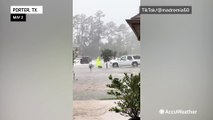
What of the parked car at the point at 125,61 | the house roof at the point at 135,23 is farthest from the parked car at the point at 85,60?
the house roof at the point at 135,23

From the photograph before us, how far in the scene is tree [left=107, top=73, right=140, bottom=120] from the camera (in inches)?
127

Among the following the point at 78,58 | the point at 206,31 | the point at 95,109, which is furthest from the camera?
the point at 95,109

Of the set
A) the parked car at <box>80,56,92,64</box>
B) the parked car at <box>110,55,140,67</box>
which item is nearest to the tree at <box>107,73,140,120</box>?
the parked car at <box>110,55,140,67</box>

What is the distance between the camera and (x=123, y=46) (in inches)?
122

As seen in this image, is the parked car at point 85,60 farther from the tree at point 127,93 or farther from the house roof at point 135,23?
the house roof at point 135,23

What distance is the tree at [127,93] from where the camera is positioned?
3238mm

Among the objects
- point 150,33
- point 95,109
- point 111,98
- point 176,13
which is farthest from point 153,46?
point 95,109

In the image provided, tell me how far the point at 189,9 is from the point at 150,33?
451mm

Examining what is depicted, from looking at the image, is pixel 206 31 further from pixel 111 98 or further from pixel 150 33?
pixel 111 98

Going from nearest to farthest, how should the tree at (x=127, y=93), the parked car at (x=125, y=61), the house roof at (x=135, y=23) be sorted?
the house roof at (x=135, y=23)
the parked car at (x=125, y=61)
the tree at (x=127, y=93)

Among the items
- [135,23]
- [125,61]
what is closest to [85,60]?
[125,61]

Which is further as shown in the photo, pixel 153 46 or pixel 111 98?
pixel 111 98

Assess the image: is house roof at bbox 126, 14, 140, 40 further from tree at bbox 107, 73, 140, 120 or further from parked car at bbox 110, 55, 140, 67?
tree at bbox 107, 73, 140, 120

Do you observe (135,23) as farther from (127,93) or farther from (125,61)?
(127,93)
